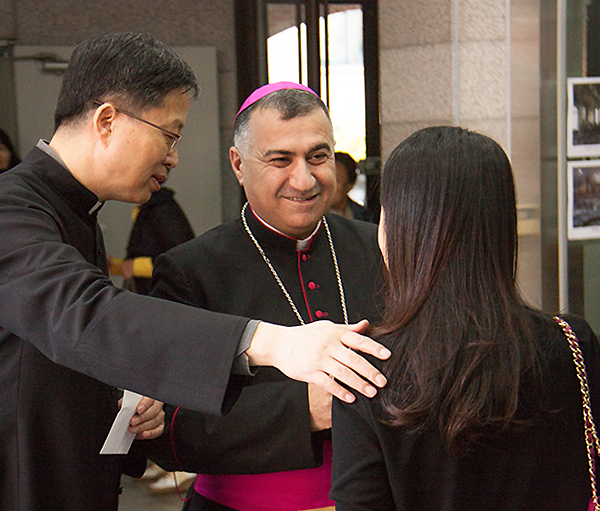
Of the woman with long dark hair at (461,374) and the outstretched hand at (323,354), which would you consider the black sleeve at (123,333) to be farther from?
the woman with long dark hair at (461,374)

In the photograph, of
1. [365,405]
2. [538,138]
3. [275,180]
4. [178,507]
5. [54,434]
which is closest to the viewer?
[365,405]

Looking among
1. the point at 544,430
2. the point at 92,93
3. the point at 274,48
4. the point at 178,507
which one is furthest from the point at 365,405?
the point at 178,507

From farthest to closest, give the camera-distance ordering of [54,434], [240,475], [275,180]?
[275,180], [240,475], [54,434]

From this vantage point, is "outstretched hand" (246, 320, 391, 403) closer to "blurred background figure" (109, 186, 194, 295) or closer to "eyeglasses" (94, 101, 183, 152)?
"eyeglasses" (94, 101, 183, 152)

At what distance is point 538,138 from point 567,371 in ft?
7.90

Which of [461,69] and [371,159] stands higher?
[461,69]

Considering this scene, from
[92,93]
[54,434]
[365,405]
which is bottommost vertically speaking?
[54,434]

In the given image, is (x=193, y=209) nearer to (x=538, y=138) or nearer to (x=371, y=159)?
(x=371, y=159)

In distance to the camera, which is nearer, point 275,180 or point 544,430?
point 544,430

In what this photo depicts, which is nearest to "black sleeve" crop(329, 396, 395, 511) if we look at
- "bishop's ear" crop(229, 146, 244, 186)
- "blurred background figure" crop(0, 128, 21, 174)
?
"bishop's ear" crop(229, 146, 244, 186)

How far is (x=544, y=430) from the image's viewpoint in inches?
41.3

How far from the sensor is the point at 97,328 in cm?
108

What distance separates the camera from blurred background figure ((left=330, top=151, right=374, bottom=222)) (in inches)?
149

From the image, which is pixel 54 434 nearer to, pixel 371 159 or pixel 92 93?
pixel 92 93
